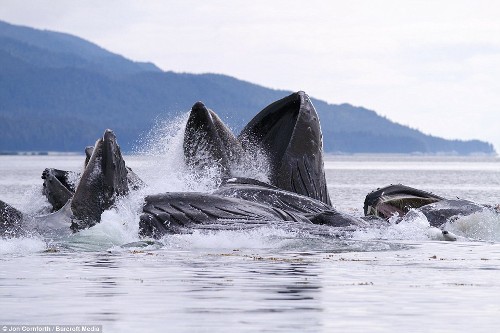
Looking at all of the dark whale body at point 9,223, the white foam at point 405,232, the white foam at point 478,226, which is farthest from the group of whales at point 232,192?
the white foam at point 478,226

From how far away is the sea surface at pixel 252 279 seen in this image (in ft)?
38.3

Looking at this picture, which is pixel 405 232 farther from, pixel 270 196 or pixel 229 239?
pixel 229 239

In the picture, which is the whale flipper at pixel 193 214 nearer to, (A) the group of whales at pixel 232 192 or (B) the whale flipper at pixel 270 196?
(A) the group of whales at pixel 232 192

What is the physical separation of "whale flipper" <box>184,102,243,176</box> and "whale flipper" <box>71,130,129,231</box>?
2806 millimetres

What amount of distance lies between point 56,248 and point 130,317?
687cm

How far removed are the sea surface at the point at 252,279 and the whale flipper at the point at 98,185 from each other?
197mm

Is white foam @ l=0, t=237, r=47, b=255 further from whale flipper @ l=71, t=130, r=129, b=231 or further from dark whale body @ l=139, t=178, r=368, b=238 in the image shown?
dark whale body @ l=139, t=178, r=368, b=238

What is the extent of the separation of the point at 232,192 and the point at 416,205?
199 inches

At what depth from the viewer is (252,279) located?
14781 millimetres

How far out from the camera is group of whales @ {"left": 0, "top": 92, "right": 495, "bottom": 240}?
784 inches

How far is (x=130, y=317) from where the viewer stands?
38.5ft

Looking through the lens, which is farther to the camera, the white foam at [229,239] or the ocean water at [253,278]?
the white foam at [229,239]

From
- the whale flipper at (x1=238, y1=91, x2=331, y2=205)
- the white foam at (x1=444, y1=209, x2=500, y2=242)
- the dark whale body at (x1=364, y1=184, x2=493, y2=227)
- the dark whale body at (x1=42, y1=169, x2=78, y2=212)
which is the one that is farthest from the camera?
the dark whale body at (x1=364, y1=184, x2=493, y2=227)

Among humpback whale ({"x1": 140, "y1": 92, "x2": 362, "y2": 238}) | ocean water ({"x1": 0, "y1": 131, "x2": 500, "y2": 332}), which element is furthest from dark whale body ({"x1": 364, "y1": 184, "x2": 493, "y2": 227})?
humpback whale ({"x1": 140, "y1": 92, "x2": 362, "y2": 238})
